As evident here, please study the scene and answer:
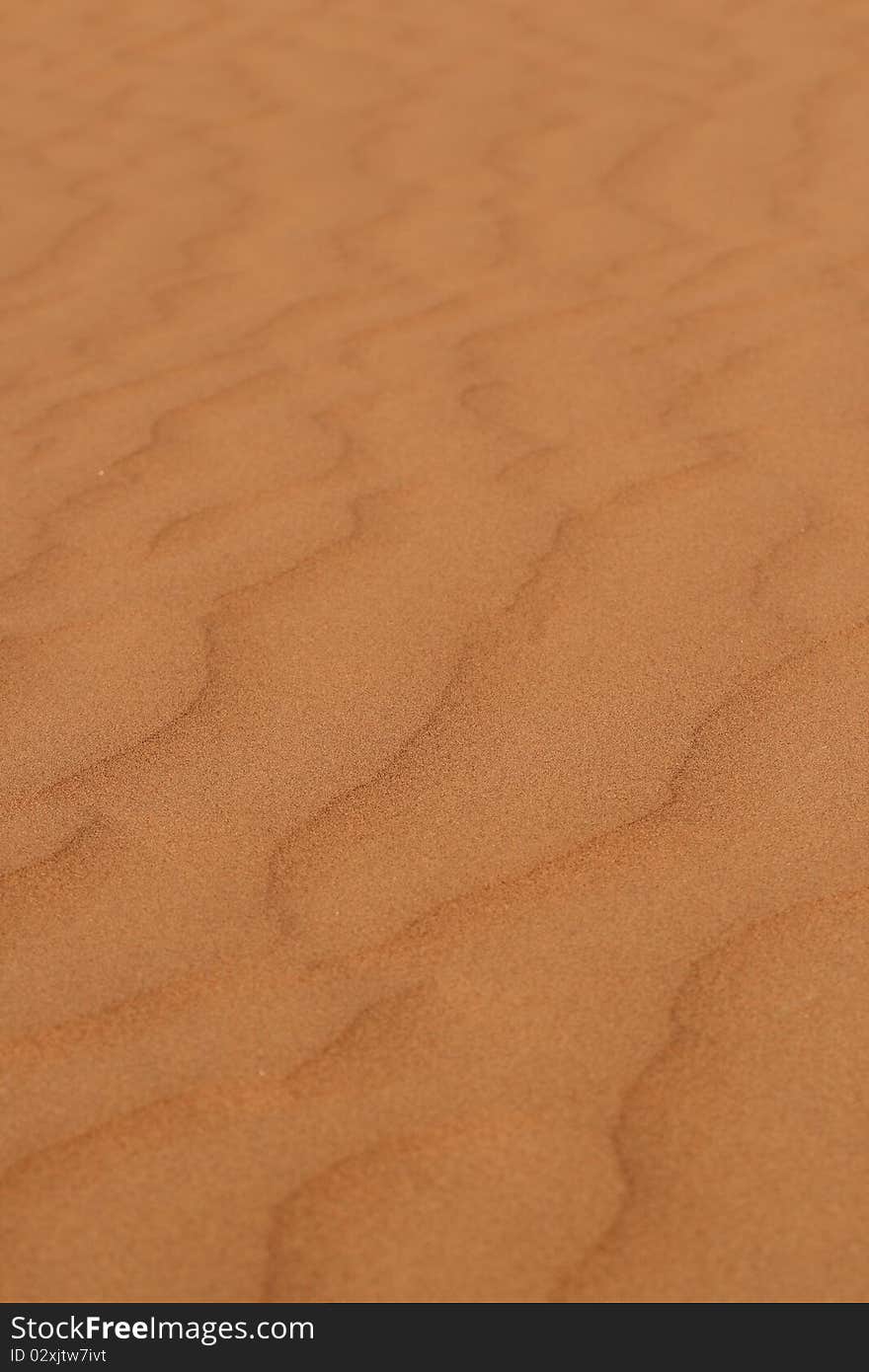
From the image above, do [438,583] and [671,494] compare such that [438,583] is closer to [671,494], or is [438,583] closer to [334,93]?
[671,494]

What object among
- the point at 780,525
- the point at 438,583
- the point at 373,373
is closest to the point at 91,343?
the point at 373,373

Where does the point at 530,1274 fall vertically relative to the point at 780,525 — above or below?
above

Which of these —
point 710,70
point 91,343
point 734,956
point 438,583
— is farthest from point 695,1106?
point 710,70

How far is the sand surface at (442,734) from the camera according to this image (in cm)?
131

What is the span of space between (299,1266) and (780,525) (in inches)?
47.8

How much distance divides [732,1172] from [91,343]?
2034 mm

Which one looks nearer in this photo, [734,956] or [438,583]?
[734,956]

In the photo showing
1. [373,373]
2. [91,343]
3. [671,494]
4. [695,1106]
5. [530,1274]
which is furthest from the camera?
[91,343]

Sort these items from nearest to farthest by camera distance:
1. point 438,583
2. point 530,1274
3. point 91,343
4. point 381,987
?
point 530,1274 < point 381,987 < point 438,583 < point 91,343

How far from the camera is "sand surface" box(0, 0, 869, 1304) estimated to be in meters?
1.31

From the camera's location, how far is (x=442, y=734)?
6.02 feet

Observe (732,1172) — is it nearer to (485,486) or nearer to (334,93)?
(485,486)

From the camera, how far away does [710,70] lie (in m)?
4.11

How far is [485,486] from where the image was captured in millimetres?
2350
